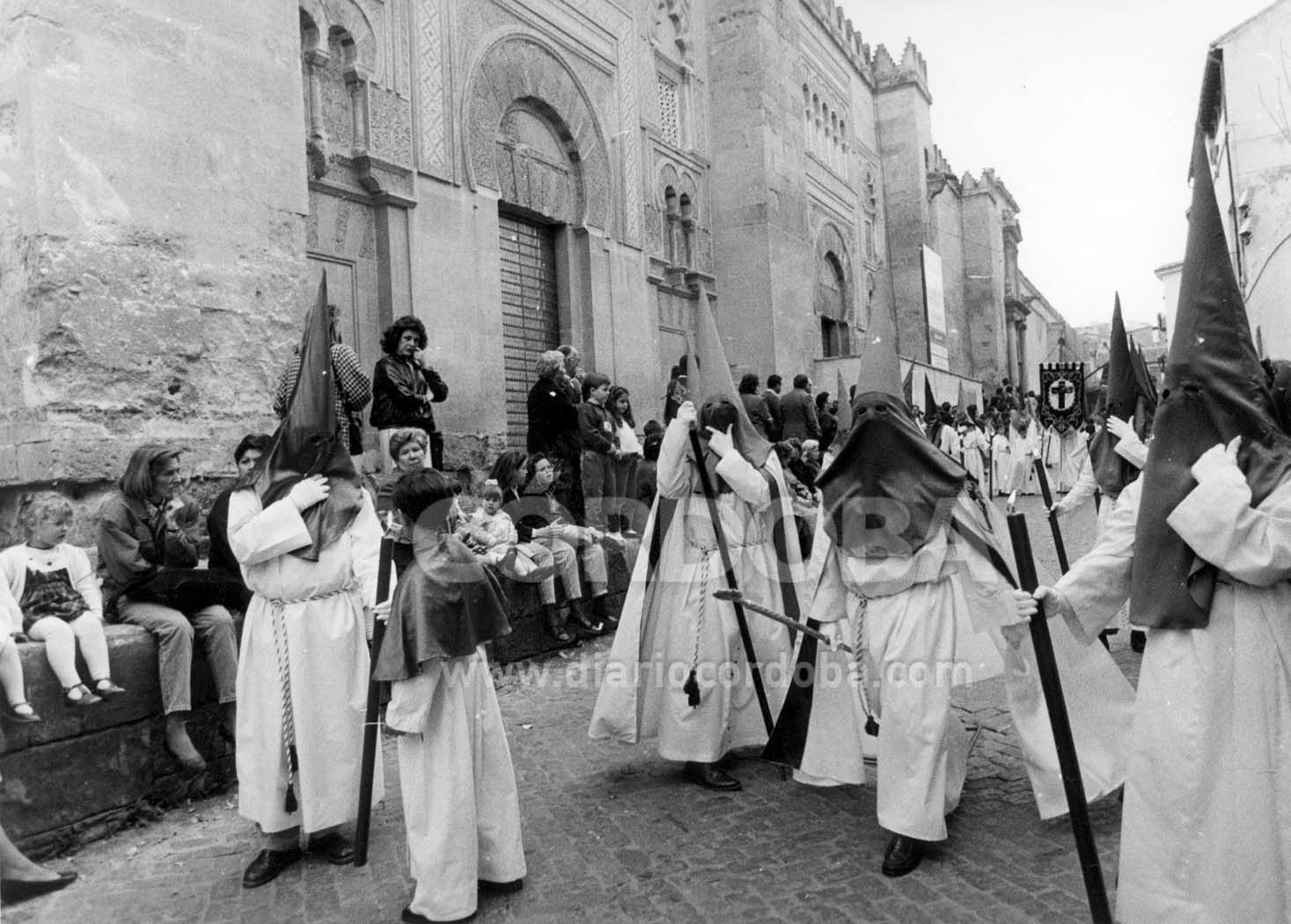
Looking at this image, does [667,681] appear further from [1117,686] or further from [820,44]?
[820,44]

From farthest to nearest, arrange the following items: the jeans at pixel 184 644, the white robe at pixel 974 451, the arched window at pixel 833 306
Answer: the arched window at pixel 833 306, the white robe at pixel 974 451, the jeans at pixel 184 644

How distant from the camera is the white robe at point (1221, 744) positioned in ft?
8.70

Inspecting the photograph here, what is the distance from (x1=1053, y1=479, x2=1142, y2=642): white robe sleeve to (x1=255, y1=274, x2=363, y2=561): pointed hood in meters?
2.78

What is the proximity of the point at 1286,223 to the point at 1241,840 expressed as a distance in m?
21.3

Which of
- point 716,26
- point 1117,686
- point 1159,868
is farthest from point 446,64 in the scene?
point 1159,868

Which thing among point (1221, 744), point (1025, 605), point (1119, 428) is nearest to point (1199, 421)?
point (1025, 605)

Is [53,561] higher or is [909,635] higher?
[53,561]

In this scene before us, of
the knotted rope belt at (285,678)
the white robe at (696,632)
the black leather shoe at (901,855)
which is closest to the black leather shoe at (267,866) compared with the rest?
the knotted rope belt at (285,678)

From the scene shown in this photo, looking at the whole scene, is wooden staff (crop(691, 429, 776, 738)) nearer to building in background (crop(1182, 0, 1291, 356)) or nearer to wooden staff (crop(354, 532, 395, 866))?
wooden staff (crop(354, 532, 395, 866))

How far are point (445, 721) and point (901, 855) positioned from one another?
1.77 meters

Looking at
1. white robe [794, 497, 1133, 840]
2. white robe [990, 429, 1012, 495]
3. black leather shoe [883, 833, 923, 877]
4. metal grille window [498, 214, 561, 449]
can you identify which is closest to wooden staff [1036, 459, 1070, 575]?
white robe [794, 497, 1133, 840]

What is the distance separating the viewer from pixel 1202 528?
107 inches

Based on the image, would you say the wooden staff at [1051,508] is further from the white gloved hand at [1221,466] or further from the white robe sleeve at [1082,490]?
the white gloved hand at [1221,466]

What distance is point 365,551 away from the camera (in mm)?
4105
